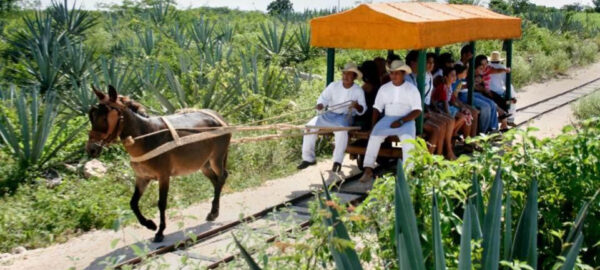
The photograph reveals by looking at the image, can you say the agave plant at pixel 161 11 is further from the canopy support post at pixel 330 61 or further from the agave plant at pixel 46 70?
the canopy support post at pixel 330 61

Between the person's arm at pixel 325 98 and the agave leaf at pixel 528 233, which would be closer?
the agave leaf at pixel 528 233

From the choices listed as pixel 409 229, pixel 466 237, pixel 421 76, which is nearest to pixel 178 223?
pixel 409 229

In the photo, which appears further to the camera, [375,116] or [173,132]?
[375,116]

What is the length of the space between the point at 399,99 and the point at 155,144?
313 cm

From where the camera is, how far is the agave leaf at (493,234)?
3.27 metres

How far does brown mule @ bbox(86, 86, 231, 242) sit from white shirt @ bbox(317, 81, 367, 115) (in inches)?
68.6

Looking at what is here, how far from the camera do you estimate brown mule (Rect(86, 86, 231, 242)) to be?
6598 millimetres

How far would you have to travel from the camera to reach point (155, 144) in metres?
7.12

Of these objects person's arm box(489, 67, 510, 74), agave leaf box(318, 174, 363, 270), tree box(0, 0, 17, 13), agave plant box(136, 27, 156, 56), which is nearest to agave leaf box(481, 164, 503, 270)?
agave leaf box(318, 174, 363, 270)

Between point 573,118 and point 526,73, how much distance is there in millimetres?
7017

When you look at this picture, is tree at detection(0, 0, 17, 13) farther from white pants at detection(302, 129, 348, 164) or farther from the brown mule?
the brown mule

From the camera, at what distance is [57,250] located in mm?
7219

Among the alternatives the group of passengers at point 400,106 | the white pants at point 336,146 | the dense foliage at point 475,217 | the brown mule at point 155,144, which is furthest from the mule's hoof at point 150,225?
the white pants at point 336,146

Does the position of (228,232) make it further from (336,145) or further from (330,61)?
(330,61)
